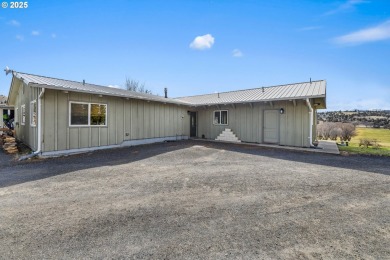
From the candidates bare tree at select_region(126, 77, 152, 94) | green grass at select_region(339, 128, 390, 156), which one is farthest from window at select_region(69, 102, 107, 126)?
bare tree at select_region(126, 77, 152, 94)

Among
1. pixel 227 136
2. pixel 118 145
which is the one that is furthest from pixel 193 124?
pixel 118 145

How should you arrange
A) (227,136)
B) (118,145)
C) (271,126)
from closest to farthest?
(118,145), (271,126), (227,136)

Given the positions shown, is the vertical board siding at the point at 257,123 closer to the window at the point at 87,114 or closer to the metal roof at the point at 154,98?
the metal roof at the point at 154,98

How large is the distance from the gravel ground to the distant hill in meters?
26.7

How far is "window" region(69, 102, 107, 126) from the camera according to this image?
8.45 meters

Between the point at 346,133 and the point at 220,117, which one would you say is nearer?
Result: the point at 220,117

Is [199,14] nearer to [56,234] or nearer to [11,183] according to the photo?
[11,183]

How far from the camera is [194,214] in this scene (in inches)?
121

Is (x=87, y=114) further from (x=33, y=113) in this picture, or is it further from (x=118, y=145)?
(x=33, y=113)

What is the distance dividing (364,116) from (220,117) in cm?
3063

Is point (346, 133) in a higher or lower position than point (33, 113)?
lower

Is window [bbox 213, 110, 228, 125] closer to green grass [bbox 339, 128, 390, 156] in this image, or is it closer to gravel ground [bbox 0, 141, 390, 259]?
green grass [bbox 339, 128, 390, 156]

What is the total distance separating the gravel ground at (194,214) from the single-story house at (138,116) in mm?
2753

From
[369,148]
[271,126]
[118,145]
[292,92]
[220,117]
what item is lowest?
[369,148]
